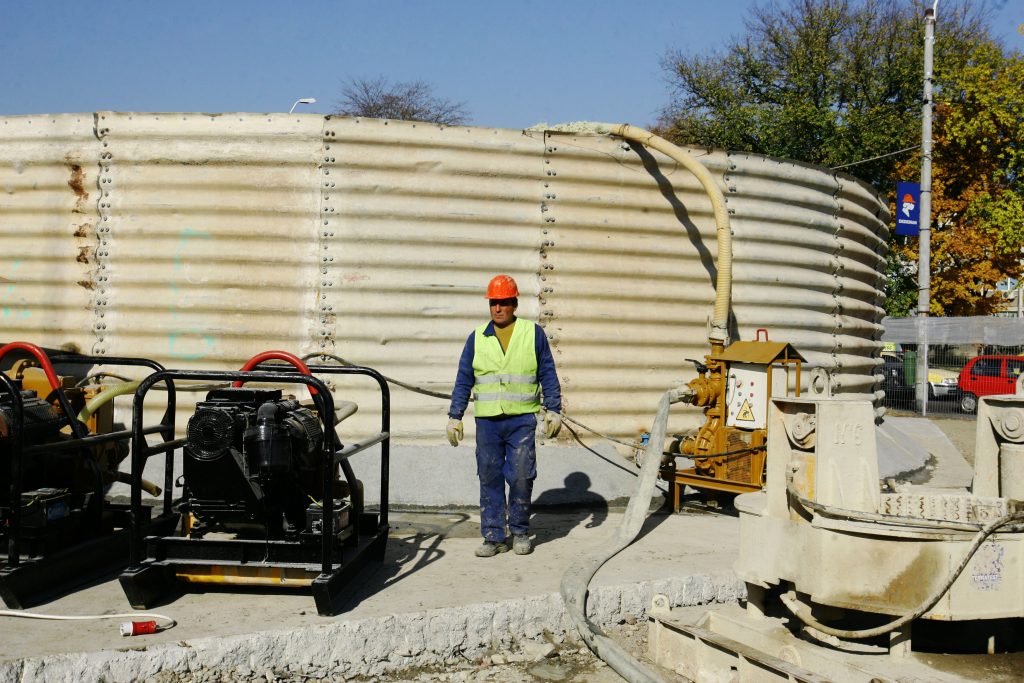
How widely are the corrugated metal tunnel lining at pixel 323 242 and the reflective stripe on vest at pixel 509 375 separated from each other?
1965 mm

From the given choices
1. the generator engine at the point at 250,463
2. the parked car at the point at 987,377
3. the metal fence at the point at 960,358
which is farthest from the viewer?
the metal fence at the point at 960,358

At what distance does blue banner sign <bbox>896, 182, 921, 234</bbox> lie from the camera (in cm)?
2208

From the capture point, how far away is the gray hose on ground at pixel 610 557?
464 centimetres

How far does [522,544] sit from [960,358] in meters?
18.8

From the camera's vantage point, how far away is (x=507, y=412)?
255 inches

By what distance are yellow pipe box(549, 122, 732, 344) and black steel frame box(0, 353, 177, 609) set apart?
480 centimetres

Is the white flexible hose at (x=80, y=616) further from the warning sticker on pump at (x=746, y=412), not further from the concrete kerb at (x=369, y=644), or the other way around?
the warning sticker on pump at (x=746, y=412)

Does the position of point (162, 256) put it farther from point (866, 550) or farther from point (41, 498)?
point (866, 550)

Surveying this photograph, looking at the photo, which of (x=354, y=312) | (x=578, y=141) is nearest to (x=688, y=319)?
(x=578, y=141)

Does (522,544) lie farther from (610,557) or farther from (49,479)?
(49,479)

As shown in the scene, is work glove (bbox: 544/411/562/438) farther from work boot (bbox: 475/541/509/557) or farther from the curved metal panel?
the curved metal panel

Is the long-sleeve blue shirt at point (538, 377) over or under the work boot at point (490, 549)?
over

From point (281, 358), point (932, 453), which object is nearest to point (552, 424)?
point (281, 358)

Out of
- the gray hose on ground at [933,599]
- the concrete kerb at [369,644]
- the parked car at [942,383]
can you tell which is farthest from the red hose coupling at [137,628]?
the parked car at [942,383]
